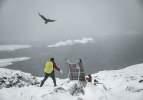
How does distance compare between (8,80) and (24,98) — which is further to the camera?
(8,80)

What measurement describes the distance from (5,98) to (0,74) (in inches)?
244

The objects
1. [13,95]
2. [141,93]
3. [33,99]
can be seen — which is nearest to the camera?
[33,99]

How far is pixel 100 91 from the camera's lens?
1077 centimetres

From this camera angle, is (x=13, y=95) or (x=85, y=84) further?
(x=85, y=84)

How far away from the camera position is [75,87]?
10.3m

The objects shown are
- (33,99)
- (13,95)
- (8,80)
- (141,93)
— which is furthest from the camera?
(8,80)

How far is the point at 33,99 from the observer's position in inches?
375

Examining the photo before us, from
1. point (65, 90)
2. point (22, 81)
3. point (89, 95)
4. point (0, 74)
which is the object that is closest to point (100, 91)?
point (89, 95)

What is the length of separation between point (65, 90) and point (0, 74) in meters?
7.62

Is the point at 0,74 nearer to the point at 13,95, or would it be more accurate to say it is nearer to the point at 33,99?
the point at 13,95

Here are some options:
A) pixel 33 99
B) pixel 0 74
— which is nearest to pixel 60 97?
pixel 33 99

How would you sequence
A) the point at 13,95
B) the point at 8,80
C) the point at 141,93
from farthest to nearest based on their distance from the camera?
the point at 8,80 < the point at 141,93 < the point at 13,95

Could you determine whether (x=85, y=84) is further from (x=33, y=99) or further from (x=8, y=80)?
(x=8, y=80)

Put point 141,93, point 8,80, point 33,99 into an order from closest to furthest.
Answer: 1. point 33,99
2. point 141,93
3. point 8,80
